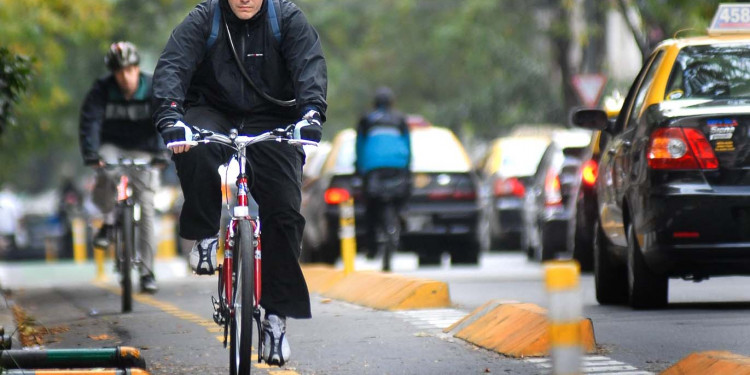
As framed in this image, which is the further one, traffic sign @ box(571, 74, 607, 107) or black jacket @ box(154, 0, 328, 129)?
traffic sign @ box(571, 74, 607, 107)

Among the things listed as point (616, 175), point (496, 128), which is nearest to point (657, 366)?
point (616, 175)

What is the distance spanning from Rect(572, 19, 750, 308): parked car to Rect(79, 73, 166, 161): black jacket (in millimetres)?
3991

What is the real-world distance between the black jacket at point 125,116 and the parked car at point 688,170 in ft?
13.1

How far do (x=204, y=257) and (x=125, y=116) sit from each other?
5684mm

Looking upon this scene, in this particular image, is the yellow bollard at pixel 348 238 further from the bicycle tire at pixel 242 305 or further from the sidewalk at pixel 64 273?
the bicycle tire at pixel 242 305

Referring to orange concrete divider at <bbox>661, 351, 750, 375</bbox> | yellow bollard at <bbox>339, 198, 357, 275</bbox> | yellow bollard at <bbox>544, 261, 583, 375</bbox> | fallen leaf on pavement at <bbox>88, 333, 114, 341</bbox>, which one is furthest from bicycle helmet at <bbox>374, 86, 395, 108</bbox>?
yellow bollard at <bbox>544, 261, 583, 375</bbox>

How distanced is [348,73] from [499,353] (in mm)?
41521

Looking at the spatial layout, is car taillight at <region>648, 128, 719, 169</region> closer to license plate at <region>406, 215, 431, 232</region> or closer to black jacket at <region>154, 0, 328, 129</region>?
black jacket at <region>154, 0, 328, 129</region>

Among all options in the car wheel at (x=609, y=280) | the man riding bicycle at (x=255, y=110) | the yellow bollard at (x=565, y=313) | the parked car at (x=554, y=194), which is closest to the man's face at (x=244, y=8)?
the man riding bicycle at (x=255, y=110)

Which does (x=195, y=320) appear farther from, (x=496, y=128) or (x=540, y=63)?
(x=496, y=128)

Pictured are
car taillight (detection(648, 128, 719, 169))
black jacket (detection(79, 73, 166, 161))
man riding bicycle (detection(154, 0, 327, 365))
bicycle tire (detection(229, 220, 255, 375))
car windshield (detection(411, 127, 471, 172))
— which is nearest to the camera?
bicycle tire (detection(229, 220, 255, 375))

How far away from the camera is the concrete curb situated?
432 inches

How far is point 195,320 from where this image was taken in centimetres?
1054

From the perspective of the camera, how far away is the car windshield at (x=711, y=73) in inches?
396
